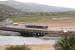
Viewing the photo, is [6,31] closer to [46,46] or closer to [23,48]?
[46,46]

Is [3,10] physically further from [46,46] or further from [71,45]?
[71,45]

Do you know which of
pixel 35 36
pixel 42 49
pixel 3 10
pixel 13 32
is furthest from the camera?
pixel 3 10

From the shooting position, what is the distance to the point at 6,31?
26.0 m

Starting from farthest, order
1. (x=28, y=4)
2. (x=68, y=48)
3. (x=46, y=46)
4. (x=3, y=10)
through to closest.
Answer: (x=28, y=4) → (x=3, y=10) → (x=46, y=46) → (x=68, y=48)

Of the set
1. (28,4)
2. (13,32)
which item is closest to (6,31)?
(13,32)

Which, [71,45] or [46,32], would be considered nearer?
[71,45]

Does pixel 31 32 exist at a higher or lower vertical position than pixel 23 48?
lower

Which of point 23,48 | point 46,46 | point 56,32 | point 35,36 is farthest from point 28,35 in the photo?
point 23,48

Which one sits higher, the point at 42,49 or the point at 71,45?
the point at 71,45

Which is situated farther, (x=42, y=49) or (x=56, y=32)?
(x=56, y=32)

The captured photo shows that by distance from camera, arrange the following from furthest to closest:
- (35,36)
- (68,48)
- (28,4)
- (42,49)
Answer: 1. (28,4)
2. (35,36)
3. (42,49)
4. (68,48)

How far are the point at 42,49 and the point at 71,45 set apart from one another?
17.8 ft

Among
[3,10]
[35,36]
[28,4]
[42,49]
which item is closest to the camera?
[42,49]

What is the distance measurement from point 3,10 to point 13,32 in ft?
76.9
